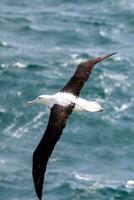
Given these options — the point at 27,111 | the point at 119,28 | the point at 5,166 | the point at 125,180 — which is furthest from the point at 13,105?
the point at 119,28

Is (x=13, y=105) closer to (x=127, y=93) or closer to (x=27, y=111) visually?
(x=27, y=111)

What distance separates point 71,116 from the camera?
43.4 metres

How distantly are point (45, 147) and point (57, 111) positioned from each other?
4.74ft

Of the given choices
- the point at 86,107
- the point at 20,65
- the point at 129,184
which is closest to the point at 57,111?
the point at 86,107

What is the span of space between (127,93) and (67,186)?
26.8 feet

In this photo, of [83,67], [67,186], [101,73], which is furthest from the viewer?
[101,73]

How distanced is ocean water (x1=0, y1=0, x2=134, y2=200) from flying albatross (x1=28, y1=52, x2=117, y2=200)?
51.1 ft

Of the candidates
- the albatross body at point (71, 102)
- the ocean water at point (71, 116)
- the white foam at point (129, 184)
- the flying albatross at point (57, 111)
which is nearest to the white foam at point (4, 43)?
the ocean water at point (71, 116)

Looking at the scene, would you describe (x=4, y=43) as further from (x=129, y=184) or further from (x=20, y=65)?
(x=129, y=184)

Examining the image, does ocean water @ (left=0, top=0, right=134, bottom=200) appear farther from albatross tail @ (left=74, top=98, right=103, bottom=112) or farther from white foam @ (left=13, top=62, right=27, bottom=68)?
albatross tail @ (left=74, top=98, right=103, bottom=112)

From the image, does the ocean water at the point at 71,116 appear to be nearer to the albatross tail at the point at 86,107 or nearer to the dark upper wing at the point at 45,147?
the albatross tail at the point at 86,107

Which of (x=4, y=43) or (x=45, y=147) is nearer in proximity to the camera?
(x=45, y=147)

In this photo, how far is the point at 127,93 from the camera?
46.7 m

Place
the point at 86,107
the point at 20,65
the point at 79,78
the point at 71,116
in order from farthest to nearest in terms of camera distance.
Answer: the point at 20,65
the point at 71,116
the point at 79,78
the point at 86,107
